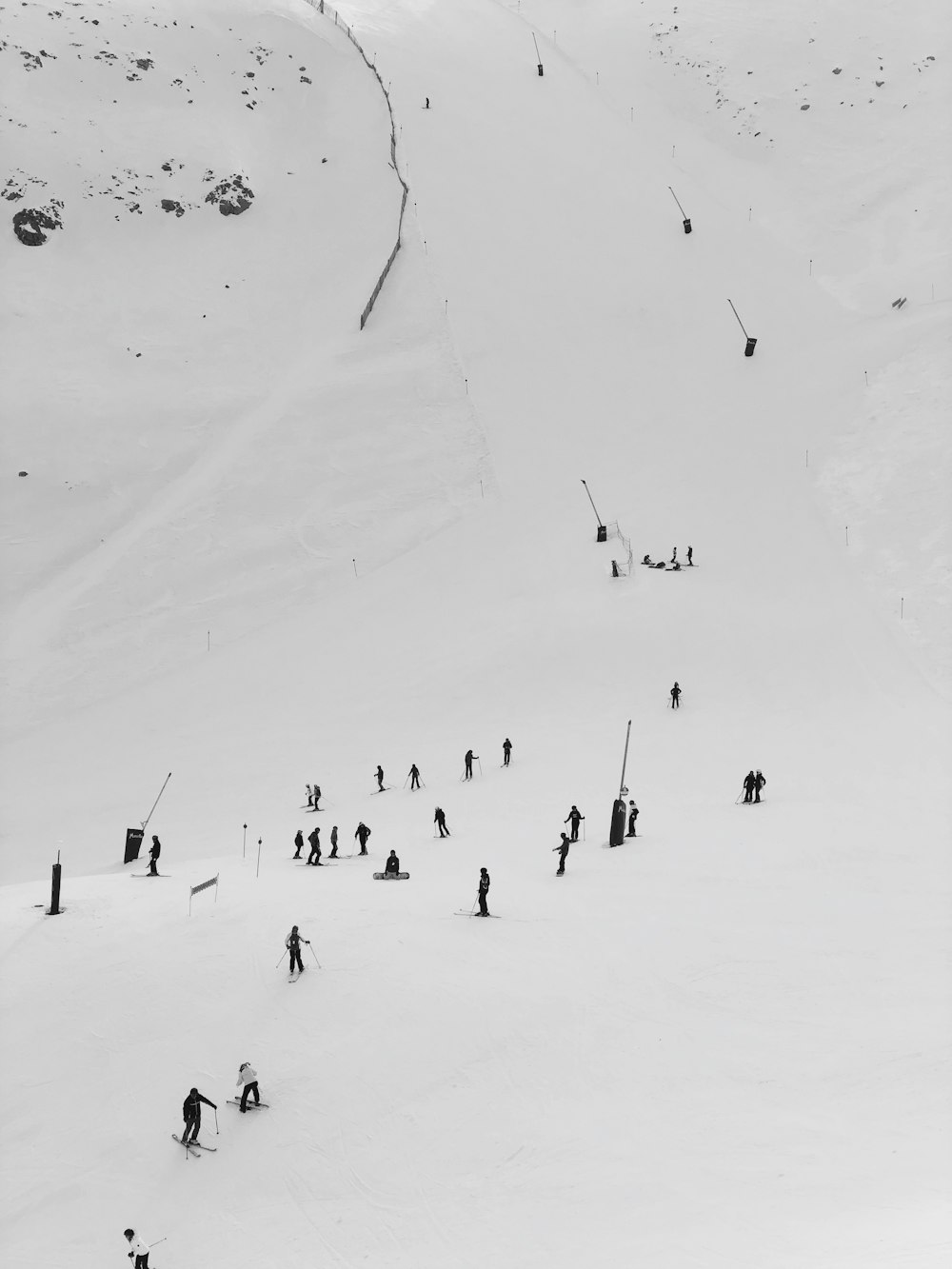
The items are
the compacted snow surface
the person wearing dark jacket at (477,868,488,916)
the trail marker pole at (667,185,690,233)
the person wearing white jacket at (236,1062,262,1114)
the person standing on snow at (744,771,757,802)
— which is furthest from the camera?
the trail marker pole at (667,185,690,233)

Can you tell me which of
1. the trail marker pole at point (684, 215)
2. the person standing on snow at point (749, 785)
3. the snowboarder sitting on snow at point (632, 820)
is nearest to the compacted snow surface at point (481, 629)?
the snowboarder sitting on snow at point (632, 820)

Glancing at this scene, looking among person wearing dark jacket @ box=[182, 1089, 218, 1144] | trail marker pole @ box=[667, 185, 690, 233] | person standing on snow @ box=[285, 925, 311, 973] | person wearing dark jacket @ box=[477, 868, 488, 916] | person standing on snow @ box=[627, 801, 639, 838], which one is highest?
trail marker pole @ box=[667, 185, 690, 233]

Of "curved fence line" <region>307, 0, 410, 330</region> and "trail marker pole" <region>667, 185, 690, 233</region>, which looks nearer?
"curved fence line" <region>307, 0, 410, 330</region>

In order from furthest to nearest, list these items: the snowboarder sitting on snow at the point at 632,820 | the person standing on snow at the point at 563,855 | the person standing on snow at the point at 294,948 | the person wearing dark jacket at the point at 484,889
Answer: the snowboarder sitting on snow at the point at 632,820 → the person standing on snow at the point at 563,855 → the person wearing dark jacket at the point at 484,889 → the person standing on snow at the point at 294,948

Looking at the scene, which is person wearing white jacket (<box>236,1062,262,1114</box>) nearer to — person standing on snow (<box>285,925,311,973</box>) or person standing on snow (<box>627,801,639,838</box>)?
person standing on snow (<box>285,925,311,973</box>)

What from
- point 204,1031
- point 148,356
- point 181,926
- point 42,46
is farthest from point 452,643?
point 42,46

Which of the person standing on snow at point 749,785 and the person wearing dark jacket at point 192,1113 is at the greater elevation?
the person standing on snow at point 749,785

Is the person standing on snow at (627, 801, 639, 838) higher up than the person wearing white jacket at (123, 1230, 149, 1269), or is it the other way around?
the person standing on snow at (627, 801, 639, 838)

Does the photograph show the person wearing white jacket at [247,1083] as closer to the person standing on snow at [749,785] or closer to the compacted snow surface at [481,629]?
the compacted snow surface at [481,629]

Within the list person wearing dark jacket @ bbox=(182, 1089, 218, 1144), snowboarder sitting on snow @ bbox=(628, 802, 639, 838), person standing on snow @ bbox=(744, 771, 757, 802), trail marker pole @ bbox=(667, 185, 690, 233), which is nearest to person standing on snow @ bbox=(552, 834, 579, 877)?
snowboarder sitting on snow @ bbox=(628, 802, 639, 838)
